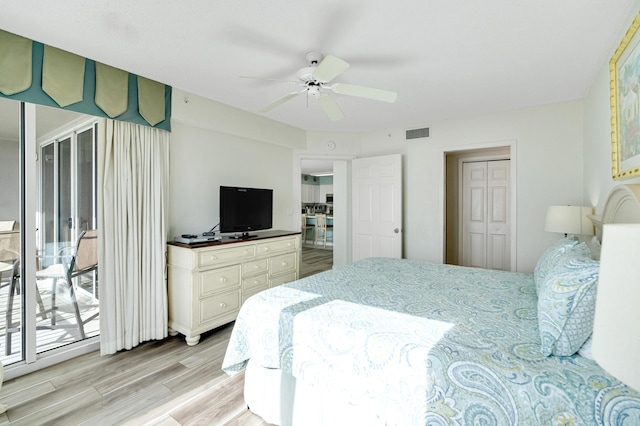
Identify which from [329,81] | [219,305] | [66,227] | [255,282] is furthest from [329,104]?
[66,227]

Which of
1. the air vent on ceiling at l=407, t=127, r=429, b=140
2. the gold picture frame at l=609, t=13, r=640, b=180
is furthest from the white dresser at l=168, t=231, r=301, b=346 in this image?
the gold picture frame at l=609, t=13, r=640, b=180

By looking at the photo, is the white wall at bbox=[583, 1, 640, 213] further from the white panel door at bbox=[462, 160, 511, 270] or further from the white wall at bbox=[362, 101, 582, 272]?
A: the white panel door at bbox=[462, 160, 511, 270]

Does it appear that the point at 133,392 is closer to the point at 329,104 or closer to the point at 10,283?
the point at 10,283

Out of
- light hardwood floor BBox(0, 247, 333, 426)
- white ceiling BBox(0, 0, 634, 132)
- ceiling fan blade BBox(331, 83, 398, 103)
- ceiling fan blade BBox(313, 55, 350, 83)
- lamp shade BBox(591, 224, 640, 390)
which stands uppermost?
white ceiling BBox(0, 0, 634, 132)

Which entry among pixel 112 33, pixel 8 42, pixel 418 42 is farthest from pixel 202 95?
pixel 418 42

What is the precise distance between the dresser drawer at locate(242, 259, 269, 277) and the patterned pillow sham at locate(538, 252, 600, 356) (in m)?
2.64

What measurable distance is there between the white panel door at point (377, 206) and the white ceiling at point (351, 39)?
60.9 inches

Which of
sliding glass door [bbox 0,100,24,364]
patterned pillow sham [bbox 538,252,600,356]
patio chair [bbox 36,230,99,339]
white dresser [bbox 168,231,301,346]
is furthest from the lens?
white dresser [bbox 168,231,301,346]

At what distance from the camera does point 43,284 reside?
2.46 meters

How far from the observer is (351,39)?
2072mm

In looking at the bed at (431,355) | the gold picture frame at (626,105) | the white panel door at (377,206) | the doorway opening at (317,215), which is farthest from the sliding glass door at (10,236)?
the doorway opening at (317,215)

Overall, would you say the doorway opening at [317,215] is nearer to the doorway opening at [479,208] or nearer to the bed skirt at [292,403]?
the doorway opening at [479,208]

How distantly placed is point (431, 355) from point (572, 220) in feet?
7.91

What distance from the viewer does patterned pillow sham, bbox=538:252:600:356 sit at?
1.15 m
